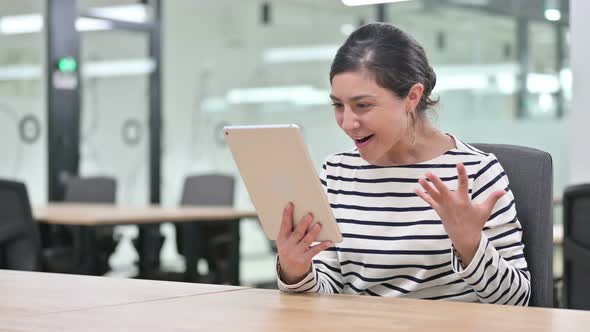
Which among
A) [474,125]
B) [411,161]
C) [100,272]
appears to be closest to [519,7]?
[474,125]

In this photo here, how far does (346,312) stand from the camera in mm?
1470

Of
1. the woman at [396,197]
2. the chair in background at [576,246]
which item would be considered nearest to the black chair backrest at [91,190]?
the chair in background at [576,246]

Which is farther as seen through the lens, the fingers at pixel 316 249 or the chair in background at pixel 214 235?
the chair in background at pixel 214 235

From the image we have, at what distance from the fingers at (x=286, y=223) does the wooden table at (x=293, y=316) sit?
4.6 inches

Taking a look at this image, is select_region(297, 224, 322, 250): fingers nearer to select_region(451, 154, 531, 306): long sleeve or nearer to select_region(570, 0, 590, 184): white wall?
select_region(451, 154, 531, 306): long sleeve

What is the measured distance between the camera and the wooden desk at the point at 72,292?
1564 millimetres

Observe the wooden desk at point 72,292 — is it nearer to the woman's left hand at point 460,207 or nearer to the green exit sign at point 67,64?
the woman's left hand at point 460,207

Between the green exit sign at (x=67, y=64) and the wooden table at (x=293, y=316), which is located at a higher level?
the green exit sign at (x=67, y=64)

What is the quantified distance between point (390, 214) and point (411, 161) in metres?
0.14

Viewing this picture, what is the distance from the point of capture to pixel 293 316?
1.44 meters

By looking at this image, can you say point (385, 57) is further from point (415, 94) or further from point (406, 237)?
point (406, 237)

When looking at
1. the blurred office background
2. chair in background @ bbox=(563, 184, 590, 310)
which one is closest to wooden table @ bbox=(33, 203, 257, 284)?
the blurred office background

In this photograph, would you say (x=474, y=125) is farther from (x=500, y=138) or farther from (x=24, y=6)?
(x=24, y=6)

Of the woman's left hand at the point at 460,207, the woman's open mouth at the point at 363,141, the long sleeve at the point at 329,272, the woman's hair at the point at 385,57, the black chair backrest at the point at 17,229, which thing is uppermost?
the woman's hair at the point at 385,57
